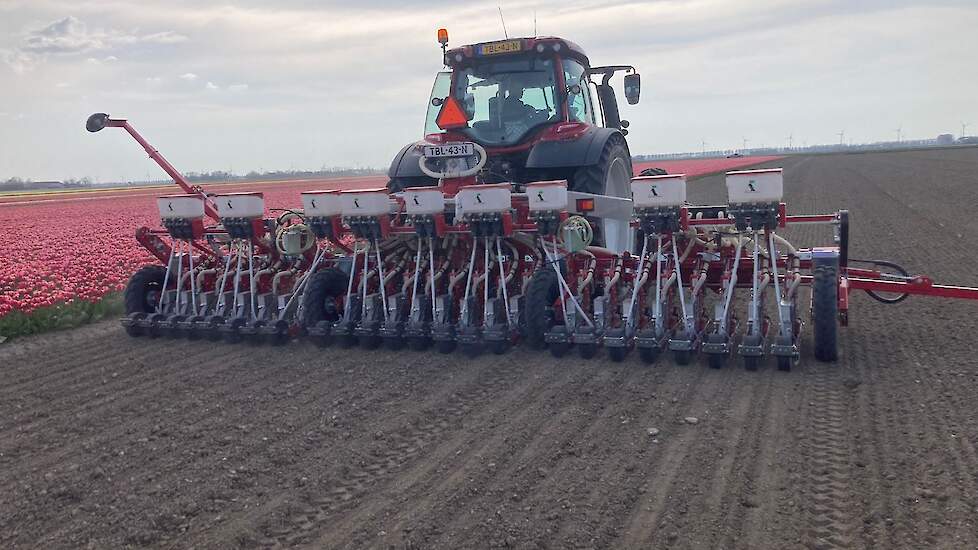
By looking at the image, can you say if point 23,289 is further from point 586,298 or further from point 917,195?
point 917,195

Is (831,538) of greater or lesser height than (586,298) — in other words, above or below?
below

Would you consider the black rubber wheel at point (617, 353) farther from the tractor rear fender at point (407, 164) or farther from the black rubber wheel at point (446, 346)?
the tractor rear fender at point (407, 164)

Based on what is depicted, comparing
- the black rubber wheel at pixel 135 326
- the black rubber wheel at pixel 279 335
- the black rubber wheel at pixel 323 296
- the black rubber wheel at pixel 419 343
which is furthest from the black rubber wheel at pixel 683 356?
the black rubber wheel at pixel 135 326

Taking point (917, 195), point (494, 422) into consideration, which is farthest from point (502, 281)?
point (917, 195)

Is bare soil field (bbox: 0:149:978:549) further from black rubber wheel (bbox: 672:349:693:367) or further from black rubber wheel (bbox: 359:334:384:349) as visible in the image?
black rubber wheel (bbox: 359:334:384:349)

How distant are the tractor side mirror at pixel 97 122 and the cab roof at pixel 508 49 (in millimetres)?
3863

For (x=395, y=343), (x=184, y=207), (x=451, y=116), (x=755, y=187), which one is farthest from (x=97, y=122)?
(x=755, y=187)

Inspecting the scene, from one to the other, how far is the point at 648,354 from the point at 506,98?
367 cm

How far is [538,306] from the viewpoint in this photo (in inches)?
278

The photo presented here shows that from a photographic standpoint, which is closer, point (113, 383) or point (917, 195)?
point (113, 383)

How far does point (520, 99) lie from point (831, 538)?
623cm

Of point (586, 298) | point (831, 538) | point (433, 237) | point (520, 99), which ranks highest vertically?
point (520, 99)

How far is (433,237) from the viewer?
7691 millimetres

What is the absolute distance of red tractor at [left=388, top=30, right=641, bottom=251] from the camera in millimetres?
8367
